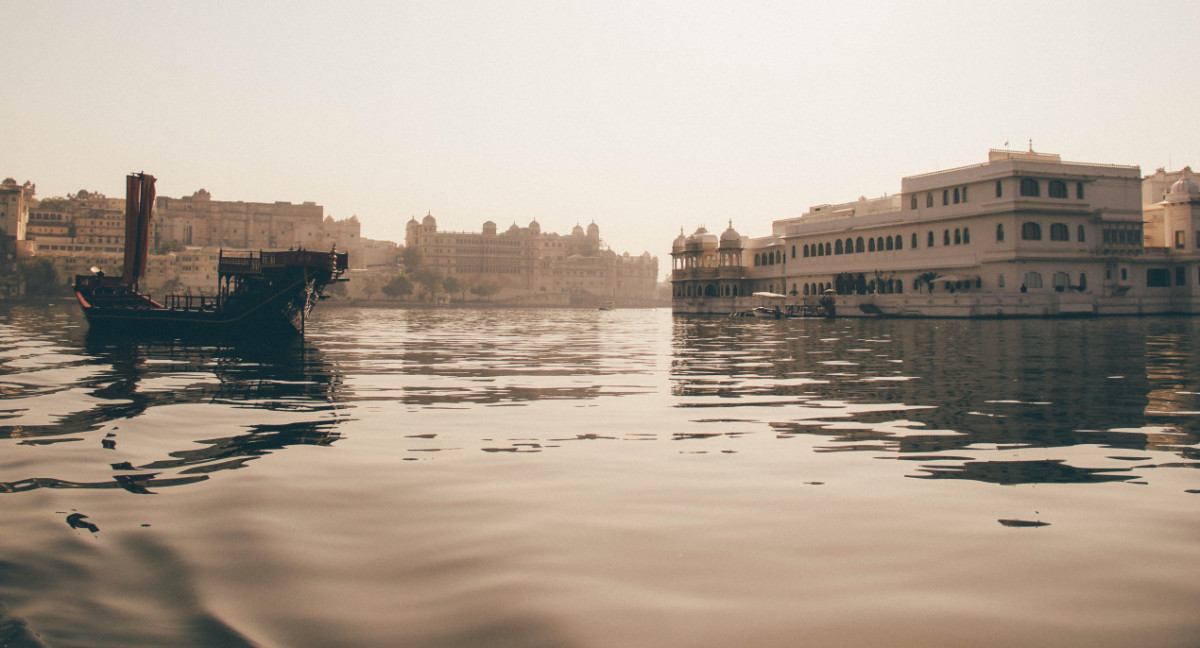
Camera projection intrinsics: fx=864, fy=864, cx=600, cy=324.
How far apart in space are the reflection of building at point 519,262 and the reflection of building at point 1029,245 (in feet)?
391

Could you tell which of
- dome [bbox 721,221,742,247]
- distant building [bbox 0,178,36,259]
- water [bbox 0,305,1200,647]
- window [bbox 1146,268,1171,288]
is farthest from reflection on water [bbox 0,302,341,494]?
distant building [bbox 0,178,36,259]

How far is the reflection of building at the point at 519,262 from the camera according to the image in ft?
591

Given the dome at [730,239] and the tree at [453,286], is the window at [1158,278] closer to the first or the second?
the dome at [730,239]

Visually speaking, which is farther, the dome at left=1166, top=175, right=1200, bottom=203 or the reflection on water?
the dome at left=1166, top=175, right=1200, bottom=203

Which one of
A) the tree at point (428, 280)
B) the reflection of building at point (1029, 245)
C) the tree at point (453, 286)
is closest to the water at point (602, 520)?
the reflection of building at point (1029, 245)

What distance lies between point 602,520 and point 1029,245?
54485mm

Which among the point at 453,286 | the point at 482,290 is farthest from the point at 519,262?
the point at 453,286

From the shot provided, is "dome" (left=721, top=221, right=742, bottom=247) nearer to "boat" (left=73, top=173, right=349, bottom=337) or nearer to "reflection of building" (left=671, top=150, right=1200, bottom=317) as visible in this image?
"reflection of building" (left=671, top=150, right=1200, bottom=317)

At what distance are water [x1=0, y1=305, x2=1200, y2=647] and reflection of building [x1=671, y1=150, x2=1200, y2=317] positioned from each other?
142ft

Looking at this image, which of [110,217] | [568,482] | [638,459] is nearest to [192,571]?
[568,482]

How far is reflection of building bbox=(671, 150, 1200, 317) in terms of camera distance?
172ft

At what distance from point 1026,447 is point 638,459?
142 inches

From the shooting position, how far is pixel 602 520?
5.32 metres

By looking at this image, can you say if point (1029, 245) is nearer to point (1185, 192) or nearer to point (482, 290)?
point (1185, 192)
